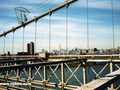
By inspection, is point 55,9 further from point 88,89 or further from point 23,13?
point 88,89

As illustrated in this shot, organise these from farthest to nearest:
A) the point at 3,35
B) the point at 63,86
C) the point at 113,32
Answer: the point at 3,35 → the point at 113,32 → the point at 63,86

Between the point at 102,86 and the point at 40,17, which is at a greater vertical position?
the point at 40,17

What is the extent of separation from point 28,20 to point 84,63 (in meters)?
19.9

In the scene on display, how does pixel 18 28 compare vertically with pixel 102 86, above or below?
above

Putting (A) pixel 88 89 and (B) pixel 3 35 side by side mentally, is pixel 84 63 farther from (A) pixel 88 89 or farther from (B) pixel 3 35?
(B) pixel 3 35

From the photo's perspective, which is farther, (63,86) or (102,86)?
(63,86)

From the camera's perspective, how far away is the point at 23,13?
1013 inches

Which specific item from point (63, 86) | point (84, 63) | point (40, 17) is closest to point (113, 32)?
point (84, 63)

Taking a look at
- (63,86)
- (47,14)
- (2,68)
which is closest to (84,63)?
(63,86)

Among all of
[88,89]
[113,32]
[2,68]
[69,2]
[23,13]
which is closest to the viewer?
[88,89]

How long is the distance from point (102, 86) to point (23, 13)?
1038 inches

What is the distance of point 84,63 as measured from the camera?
34.2 feet

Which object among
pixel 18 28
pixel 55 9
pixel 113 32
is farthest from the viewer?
pixel 18 28

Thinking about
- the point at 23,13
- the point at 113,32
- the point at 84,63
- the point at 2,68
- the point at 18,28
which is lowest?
the point at 84,63
